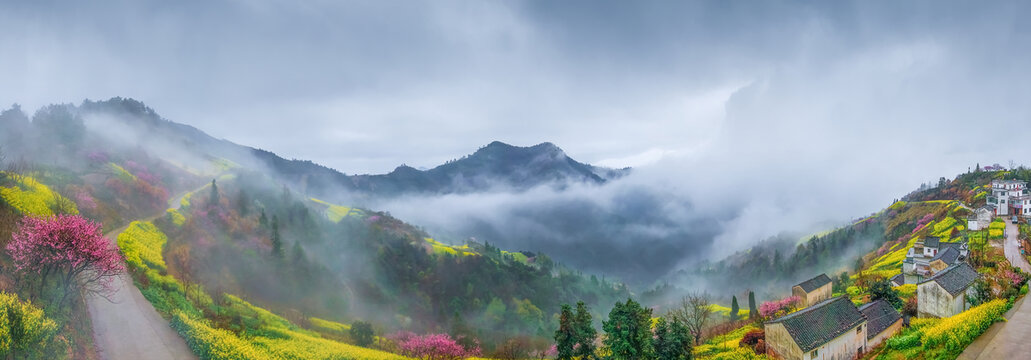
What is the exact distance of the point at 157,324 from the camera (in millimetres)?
27594

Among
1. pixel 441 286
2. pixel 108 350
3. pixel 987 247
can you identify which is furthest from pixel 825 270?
pixel 108 350

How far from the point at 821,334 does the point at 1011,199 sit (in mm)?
92527

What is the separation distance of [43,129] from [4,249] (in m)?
54.9

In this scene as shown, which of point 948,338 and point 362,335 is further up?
point 948,338

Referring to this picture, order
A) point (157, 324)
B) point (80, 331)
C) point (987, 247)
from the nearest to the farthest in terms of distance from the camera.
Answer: point (80, 331) → point (157, 324) → point (987, 247)

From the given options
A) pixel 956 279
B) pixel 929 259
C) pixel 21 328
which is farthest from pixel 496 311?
pixel 21 328

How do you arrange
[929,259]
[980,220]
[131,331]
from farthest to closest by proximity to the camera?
1. [980,220]
2. [929,259]
3. [131,331]

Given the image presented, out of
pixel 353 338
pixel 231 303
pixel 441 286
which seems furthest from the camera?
pixel 441 286

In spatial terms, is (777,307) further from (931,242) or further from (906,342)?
(931,242)

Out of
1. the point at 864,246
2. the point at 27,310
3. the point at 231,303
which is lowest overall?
the point at 231,303

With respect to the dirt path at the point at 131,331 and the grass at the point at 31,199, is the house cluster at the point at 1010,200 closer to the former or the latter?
the dirt path at the point at 131,331

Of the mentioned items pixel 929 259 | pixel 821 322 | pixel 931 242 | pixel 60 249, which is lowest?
pixel 821 322

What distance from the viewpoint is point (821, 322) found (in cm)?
3328

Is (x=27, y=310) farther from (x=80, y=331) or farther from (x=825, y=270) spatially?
(x=825, y=270)
